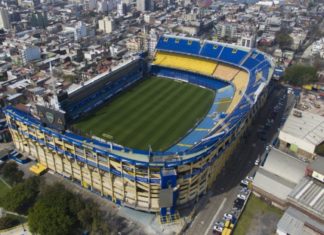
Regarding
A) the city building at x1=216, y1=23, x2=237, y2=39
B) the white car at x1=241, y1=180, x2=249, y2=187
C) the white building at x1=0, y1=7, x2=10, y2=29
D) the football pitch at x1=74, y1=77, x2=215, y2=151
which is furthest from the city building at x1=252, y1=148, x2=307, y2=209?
the white building at x1=0, y1=7, x2=10, y2=29

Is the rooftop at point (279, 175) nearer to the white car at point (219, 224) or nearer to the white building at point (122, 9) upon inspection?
the white car at point (219, 224)

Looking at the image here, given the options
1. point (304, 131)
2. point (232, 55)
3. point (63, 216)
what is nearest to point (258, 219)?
point (304, 131)

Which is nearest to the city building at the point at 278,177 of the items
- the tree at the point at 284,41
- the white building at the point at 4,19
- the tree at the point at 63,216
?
the tree at the point at 63,216

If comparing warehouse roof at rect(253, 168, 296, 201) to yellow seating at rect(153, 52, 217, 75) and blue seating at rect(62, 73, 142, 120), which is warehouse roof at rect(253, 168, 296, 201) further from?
yellow seating at rect(153, 52, 217, 75)

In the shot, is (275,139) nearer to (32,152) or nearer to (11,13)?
(32,152)

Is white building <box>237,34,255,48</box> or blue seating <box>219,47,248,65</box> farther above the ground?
blue seating <box>219,47,248,65</box>

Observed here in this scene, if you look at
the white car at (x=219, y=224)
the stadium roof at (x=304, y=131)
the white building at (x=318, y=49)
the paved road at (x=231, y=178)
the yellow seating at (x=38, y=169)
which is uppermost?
the stadium roof at (x=304, y=131)

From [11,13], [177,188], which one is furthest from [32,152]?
[11,13]

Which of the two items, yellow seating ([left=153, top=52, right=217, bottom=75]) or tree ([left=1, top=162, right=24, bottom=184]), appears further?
yellow seating ([left=153, top=52, right=217, bottom=75])
